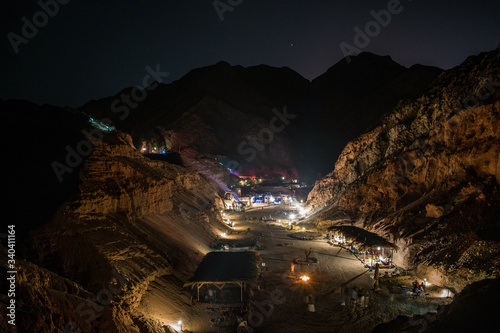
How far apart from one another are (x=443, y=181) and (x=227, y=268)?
18.1 metres

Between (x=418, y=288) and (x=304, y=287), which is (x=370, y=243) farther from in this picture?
(x=304, y=287)

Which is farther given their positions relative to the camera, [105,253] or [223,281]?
[223,281]

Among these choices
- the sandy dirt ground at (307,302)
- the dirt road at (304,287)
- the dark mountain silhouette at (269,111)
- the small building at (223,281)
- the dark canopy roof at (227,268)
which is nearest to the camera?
the sandy dirt ground at (307,302)

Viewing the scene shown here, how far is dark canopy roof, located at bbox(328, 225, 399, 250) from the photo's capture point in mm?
17156

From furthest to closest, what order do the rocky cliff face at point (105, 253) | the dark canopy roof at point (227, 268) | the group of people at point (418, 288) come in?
the dark canopy roof at point (227, 268), the group of people at point (418, 288), the rocky cliff face at point (105, 253)

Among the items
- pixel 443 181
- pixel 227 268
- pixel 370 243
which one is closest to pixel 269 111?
pixel 443 181

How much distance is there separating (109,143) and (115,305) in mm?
15114

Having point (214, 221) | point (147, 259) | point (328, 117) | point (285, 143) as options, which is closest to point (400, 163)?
point (214, 221)

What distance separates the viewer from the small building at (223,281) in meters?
14.6

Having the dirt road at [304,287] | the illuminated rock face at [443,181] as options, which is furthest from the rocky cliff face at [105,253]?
the illuminated rock face at [443,181]

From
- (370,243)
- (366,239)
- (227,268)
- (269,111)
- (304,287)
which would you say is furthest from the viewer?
(269,111)

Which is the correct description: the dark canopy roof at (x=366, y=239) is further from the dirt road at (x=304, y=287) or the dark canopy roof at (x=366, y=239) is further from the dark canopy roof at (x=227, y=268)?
the dark canopy roof at (x=227, y=268)

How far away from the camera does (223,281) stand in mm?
14438

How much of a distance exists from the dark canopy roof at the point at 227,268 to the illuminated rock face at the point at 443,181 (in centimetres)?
1015
